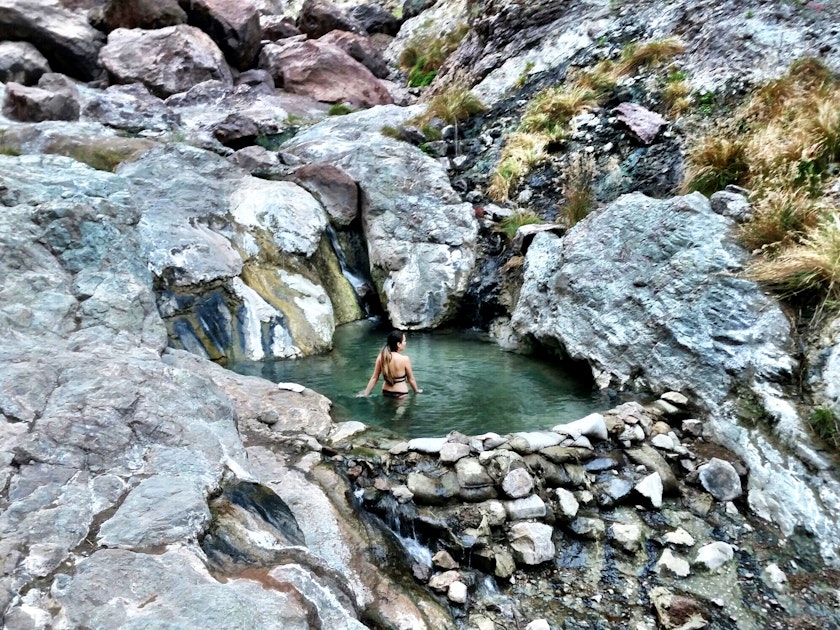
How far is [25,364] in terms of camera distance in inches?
119

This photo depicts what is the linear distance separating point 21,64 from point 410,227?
11.2 metres

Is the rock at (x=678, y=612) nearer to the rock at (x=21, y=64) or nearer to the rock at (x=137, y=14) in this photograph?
the rock at (x=21, y=64)

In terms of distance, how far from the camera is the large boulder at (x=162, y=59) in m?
14.2

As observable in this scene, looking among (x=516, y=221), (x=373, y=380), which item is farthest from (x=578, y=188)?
(x=373, y=380)

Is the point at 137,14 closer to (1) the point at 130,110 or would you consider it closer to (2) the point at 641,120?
(1) the point at 130,110

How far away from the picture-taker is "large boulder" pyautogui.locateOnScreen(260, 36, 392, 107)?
1496cm

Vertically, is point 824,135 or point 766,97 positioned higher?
point 766,97

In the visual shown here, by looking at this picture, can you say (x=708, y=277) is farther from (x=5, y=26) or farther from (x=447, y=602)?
(x=5, y=26)

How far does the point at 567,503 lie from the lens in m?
3.65

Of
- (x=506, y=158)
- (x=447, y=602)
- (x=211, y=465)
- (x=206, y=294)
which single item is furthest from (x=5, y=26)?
(x=447, y=602)

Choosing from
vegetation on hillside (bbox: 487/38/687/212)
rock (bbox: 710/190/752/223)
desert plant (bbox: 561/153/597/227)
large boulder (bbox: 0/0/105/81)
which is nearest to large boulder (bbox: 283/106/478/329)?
vegetation on hillside (bbox: 487/38/687/212)

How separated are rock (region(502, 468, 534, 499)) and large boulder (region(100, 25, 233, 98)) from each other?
47.8 feet

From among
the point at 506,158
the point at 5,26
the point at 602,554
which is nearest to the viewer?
the point at 602,554

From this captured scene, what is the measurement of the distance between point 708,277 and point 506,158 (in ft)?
16.4
